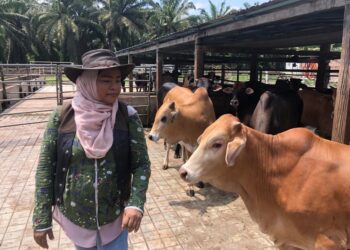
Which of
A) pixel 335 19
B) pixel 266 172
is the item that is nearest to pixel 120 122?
pixel 266 172

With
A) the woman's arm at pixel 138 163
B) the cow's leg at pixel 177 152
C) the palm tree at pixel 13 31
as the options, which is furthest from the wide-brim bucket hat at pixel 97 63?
the palm tree at pixel 13 31

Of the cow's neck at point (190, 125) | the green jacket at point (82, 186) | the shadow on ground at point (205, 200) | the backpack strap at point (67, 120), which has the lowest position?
the shadow on ground at point (205, 200)

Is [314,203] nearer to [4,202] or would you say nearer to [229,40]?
[4,202]

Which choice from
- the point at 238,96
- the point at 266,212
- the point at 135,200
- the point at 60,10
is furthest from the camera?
the point at 60,10

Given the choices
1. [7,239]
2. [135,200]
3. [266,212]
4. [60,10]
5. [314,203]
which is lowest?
[7,239]

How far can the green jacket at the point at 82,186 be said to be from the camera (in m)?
2.08

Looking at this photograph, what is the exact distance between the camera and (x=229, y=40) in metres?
8.54

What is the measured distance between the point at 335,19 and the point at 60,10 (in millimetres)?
42187

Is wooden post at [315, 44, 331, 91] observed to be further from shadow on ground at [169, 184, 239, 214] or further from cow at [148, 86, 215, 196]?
shadow on ground at [169, 184, 239, 214]

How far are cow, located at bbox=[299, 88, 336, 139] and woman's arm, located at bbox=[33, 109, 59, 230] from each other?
6.32 m

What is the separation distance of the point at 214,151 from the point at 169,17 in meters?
43.0

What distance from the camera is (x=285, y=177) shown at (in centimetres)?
292

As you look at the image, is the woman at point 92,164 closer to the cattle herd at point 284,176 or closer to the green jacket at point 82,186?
the green jacket at point 82,186

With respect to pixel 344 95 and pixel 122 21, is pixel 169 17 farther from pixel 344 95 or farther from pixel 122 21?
pixel 344 95
